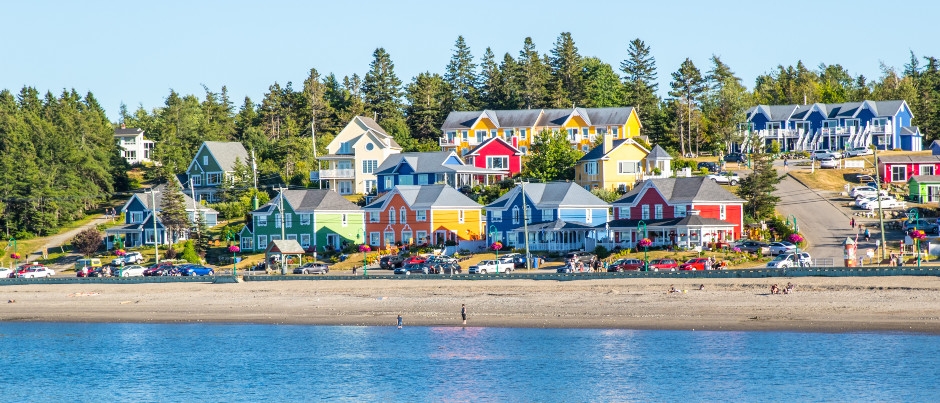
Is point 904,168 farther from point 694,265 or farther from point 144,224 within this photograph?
point 144,224

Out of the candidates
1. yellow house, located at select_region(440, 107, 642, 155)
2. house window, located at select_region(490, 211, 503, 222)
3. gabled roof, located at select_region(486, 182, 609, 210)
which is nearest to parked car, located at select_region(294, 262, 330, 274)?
house window, located at select_region(490, 211, 503, 222)

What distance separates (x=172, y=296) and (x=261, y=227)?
78.3 ft

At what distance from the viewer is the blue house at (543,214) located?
3329 inches

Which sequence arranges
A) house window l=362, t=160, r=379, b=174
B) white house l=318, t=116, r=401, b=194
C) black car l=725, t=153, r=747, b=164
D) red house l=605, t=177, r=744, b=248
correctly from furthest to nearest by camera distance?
house window l=362, t=160, r=379, b=174, black car l=725, t=153, r=747, b=164, white house l=318, t=116, r=401, b=194, red house l=605, t=177, r=744, b=248

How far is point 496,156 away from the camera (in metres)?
112

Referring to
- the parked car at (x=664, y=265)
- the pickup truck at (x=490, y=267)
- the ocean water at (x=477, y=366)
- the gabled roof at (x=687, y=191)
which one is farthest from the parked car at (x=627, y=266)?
the ocean water at (x=477, y=366)

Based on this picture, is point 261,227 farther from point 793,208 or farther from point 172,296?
point 793,208

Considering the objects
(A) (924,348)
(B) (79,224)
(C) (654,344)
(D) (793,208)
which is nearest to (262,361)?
(C) (654,344)

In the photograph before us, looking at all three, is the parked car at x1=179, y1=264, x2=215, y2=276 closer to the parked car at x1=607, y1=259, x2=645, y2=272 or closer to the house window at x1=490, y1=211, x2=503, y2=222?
the house window at x1=490, y1=211, x2=503, y2=222

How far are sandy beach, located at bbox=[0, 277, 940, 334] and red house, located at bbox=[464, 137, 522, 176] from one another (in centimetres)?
4371

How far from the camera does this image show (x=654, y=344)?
166 feet

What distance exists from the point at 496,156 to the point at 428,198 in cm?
2216

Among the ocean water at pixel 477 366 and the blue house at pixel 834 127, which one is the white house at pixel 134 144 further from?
the ocean water at pixel 477 366

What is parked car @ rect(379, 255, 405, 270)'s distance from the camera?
260 ft
